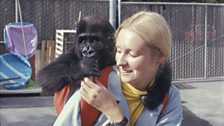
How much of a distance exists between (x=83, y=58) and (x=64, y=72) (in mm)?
113

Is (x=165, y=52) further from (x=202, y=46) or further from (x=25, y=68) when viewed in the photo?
(x=202, y=46)

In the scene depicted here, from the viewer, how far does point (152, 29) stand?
1.77 m

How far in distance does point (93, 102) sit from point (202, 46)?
10.7m

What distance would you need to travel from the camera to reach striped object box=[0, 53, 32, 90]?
10609 millimetres

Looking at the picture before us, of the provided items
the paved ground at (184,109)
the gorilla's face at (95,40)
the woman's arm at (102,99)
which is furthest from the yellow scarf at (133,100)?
the paved ground at (184,109)

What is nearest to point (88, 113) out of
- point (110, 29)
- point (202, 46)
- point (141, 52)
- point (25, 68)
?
point (141, 52)

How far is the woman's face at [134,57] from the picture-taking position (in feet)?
5.78

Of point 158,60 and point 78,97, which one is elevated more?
point 158,60

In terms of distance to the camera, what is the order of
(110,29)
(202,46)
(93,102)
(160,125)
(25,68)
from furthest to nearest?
(202,46), (25,68), (110,29), (160,125), (93,102)

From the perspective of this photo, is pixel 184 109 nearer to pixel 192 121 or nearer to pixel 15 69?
pixel 192 121

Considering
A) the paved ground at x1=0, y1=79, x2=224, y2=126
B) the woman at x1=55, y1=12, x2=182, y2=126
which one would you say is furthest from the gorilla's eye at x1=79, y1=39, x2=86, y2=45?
the paved ground at x1=0, y1=79, x2=224, y2=126

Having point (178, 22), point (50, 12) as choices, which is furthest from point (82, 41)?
point (178, 22)

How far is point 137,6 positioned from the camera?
11539 mm

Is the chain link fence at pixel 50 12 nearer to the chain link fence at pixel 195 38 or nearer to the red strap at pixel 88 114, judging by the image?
the chain link fence at pixel 195 38
